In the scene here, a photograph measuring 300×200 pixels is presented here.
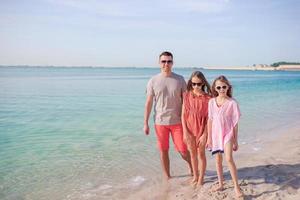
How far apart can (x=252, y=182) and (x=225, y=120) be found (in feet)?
4.47

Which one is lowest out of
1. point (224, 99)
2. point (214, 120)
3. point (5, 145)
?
point (5, 145)

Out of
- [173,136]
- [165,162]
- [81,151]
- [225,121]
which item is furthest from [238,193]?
[81,151]

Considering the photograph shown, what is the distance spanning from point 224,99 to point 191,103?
1.81 ft

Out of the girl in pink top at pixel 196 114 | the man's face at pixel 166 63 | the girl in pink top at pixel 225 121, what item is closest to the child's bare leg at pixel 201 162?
the girl in pink top at pixel 196 114

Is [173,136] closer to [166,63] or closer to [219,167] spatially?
[219,167]

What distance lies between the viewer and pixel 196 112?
4727 millimetres

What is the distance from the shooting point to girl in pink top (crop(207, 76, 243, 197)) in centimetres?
430

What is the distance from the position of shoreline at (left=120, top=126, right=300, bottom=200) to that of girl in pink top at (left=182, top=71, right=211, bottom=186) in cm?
51

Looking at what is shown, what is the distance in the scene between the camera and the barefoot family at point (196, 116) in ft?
14.2

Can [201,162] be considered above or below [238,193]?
above

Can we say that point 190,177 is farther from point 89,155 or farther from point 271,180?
point 89,155

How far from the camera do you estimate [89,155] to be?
737 centimetres

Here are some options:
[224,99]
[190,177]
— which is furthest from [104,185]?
[224,99]

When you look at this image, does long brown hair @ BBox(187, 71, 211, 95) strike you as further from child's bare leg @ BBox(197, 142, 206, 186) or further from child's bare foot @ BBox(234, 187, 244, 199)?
child's bare foot @ BBox(234, 187, 244, 199)
